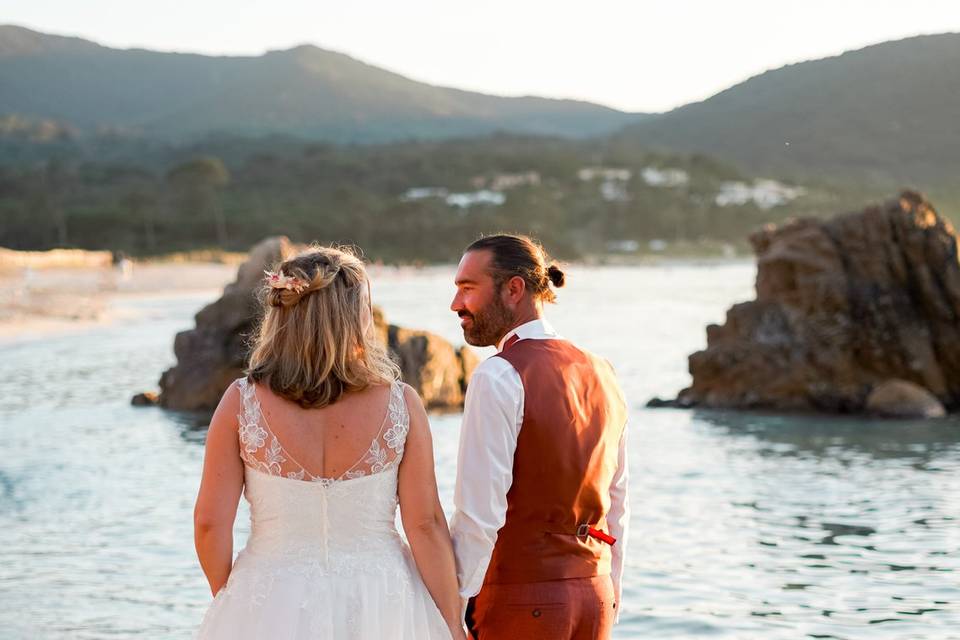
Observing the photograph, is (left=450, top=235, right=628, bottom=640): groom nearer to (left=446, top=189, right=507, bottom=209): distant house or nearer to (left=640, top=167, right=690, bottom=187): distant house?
(left=446, top=189, right=507, bottom=209): distant house

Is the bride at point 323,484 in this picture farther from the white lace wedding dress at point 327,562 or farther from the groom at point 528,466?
the groom at point 528,466

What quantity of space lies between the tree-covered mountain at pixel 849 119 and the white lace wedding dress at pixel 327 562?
395 feet

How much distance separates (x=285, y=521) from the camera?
10.0 feet

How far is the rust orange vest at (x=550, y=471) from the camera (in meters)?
3.04

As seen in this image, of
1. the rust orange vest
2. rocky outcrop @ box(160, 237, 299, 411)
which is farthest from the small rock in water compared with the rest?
the rust orange vest

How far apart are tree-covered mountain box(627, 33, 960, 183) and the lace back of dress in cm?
12056

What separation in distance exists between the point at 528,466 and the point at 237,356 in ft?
44.4

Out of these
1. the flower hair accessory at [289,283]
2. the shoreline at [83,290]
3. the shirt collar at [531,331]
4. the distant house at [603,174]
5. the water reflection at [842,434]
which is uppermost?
the distant house at [603,174]

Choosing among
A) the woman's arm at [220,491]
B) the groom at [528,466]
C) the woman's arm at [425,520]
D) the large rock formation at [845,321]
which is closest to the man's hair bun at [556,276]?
the groom at [528,466]

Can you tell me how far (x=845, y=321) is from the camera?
53.0 ft

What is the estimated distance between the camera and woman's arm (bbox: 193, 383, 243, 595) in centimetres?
297

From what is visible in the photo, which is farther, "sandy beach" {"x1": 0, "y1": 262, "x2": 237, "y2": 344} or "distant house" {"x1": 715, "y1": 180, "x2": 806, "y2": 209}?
"distant house" {"x1": 715, "y1": 180, "x2": 806, "y2": 209}

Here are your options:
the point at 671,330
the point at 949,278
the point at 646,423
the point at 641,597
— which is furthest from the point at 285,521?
the point at 671,330

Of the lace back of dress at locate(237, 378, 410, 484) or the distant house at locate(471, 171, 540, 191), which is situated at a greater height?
the distant house at locate(471, 171, 540, 191)
